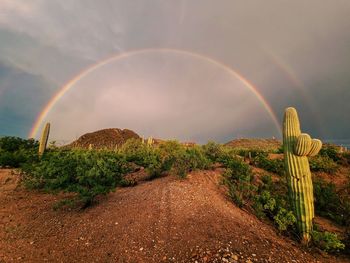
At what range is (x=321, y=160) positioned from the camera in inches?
503

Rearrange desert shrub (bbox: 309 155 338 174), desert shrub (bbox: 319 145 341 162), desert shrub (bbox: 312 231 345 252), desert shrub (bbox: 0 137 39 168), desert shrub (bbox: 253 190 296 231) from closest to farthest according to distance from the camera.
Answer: desert shrub (bbox: 312 231 345 252)
desert shrub (bbox: 253 190 296 231)
desert shrub (bbox: 309 155 338 174)
desert shrub (bbox: 0 137 39 168)
desert shrub (bbox: 319 145 341 162)

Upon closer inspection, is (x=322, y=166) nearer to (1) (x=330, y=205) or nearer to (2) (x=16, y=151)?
(1) (x=330, y=205)

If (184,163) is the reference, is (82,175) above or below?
below

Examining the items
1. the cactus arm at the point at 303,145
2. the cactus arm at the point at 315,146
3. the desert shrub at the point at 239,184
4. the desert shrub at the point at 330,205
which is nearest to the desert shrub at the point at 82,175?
the desert shrub at the point at 239,184

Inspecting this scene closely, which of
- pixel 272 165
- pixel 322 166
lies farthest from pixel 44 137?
pixel 322 166

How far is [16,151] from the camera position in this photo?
15.2 meters

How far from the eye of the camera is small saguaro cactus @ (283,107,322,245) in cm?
596

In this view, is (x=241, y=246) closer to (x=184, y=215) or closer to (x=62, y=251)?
(x=184, y=215)

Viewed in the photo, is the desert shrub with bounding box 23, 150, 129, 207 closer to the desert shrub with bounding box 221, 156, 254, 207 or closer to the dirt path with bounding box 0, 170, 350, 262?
the dirt path with bounding box 0, 170, 350, 262

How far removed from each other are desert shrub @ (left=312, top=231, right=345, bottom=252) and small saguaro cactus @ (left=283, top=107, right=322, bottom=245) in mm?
279

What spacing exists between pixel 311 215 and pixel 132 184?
5886 millimetres

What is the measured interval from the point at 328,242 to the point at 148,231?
3.66 m

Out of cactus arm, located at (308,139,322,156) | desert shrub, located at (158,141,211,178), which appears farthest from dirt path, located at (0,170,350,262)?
cactus arm, located at (308,139,322,156)

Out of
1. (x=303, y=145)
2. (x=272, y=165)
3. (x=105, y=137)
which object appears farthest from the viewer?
(x=105, y=137)
